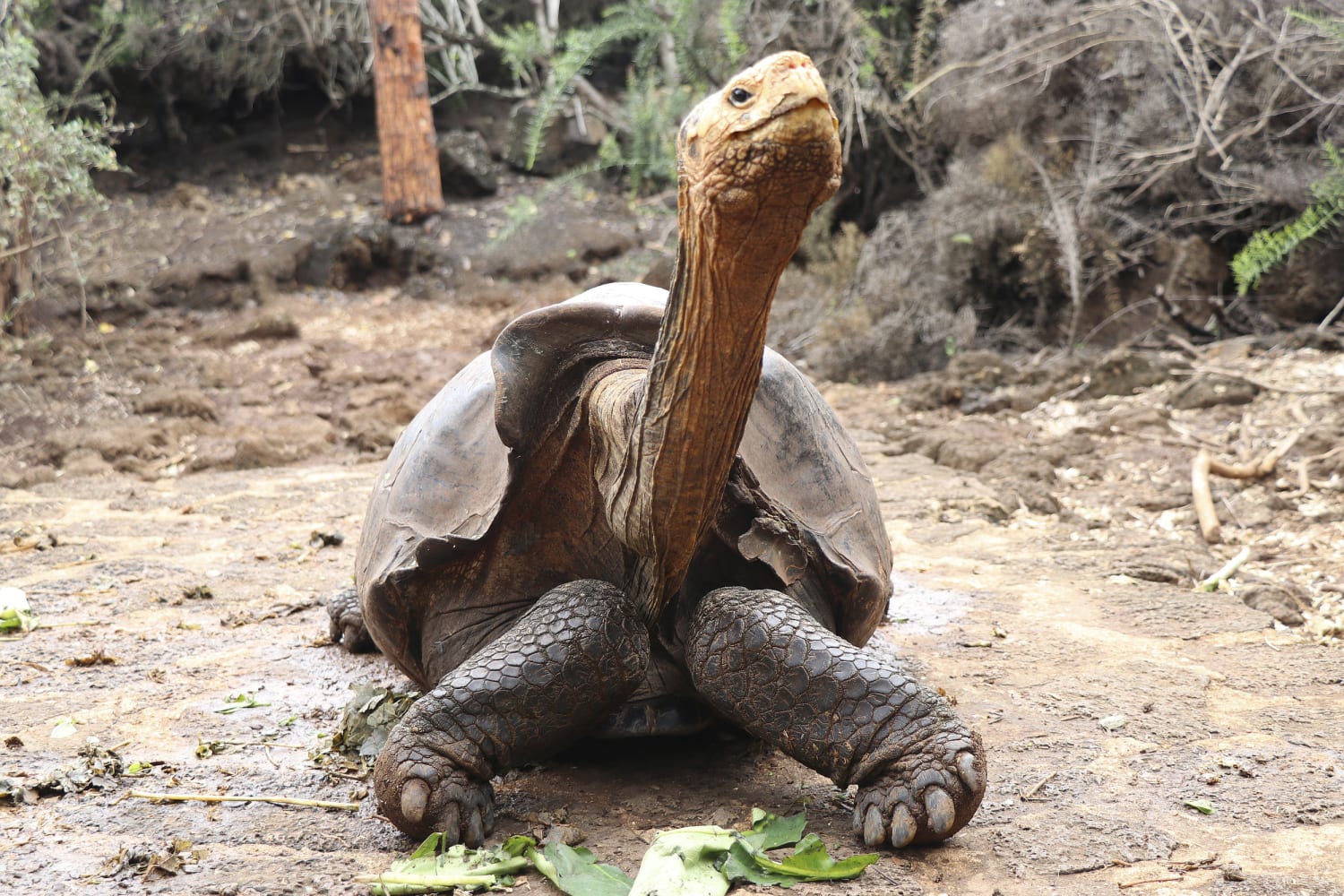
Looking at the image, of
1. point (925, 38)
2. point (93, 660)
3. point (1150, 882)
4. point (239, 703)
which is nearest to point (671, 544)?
point (1150, 882)

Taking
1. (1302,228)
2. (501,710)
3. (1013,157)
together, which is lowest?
(501,710)

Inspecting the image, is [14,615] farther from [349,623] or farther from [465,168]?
[465,168]

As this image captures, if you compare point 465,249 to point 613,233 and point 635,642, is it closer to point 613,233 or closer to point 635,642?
point 613,233

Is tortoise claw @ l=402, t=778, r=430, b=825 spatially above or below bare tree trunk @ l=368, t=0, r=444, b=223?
below

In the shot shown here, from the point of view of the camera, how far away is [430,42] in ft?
37.4

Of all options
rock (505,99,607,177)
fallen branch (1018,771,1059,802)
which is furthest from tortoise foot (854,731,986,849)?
rock (505,99,607,177)

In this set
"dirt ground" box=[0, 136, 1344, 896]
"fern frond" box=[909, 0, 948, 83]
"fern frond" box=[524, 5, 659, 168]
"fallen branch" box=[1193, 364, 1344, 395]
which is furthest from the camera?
"fern frond" box=[524, 5, 659, 168]

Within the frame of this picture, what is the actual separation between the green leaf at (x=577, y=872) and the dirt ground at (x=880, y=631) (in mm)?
43

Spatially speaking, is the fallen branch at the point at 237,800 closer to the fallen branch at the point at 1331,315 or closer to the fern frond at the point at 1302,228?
the fern frond at the point at 1302,228

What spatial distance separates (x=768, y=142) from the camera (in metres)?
1.37

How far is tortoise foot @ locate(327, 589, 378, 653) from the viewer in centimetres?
307

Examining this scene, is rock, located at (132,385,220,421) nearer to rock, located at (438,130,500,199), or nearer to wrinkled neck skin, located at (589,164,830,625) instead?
rock, located at (438,130,500,199)

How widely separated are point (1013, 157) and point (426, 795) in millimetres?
6532

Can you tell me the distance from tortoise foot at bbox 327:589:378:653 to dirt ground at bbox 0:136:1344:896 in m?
0.11
